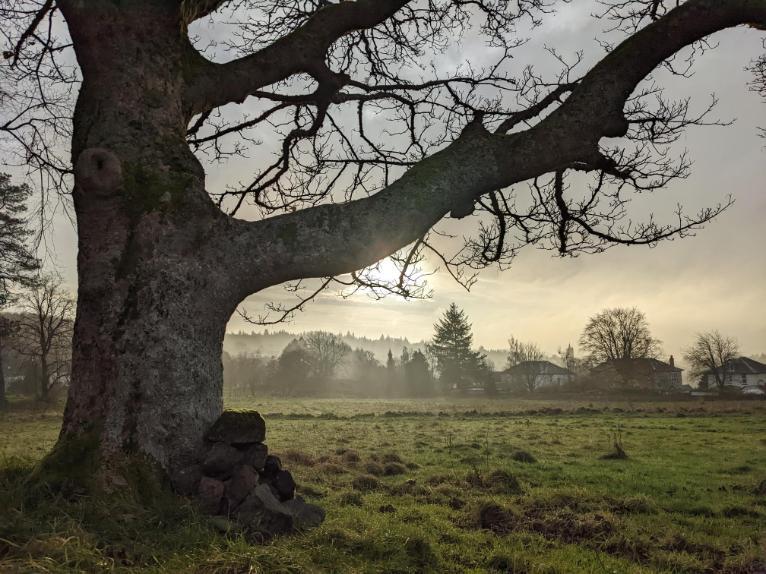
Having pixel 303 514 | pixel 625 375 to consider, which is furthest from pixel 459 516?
pixel 625 375

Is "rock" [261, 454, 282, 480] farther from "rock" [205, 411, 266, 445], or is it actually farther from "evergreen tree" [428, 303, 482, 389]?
"evergreen tree" [428, 303, 482, 389]

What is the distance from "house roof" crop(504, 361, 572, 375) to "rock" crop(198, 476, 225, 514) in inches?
2760

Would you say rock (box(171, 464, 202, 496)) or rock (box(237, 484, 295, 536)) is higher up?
rock (box(171, 464, 202, 496))

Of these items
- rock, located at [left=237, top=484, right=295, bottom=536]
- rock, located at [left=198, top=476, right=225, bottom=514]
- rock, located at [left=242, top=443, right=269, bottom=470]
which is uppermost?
rock, located at [left=242, top=443, right=269, bottom=470]

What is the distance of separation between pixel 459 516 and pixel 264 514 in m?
3.25

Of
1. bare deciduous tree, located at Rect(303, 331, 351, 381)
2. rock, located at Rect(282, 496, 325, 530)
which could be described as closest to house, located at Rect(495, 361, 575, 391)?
bare deciduous tree, located at Rect(303, 331, 351, 381)

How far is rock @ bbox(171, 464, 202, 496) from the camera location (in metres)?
3.54

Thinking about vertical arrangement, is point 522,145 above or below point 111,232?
above

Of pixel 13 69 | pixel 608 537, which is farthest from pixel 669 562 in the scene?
pixel 13 69

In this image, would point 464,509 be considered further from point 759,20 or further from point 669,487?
point 759,20

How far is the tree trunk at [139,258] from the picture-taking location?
3.59 m

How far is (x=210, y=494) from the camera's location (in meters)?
3.50

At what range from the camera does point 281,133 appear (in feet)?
24.6

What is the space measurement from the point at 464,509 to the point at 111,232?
5316 millimetres
